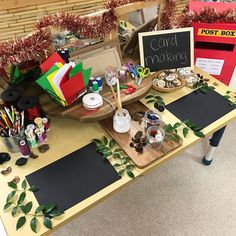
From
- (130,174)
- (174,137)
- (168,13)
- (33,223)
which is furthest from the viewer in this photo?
(168,13)

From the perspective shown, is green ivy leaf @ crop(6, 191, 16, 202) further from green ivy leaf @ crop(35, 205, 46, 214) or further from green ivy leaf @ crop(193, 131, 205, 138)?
green ivy leaf @ crop(193, 131, 205, 138)

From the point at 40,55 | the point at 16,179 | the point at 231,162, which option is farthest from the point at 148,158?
the point at 231,162

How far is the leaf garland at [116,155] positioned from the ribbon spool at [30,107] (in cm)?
25

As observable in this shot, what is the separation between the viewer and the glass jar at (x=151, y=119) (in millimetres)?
983

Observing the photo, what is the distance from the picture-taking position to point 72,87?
3.14 feet

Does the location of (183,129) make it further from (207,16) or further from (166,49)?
(207,16)

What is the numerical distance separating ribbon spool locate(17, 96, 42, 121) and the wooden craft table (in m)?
0.10

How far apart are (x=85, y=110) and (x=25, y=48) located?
0.32 metres

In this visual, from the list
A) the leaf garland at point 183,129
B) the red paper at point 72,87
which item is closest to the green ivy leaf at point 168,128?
the leaf garland at point 183,129

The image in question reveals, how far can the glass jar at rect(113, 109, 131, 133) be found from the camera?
0.96m

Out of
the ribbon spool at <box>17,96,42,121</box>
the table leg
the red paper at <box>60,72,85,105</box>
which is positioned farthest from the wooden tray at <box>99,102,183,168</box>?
the table leg

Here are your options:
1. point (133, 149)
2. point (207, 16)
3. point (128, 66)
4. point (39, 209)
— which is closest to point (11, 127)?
point (39, 209)

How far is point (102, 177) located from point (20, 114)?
1.23 feet

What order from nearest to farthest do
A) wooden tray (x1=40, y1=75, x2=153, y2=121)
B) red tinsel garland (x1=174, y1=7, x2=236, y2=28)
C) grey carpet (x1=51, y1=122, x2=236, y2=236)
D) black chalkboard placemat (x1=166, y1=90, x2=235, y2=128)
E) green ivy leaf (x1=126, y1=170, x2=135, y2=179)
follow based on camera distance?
green ivy leaf (x1=126, y1=170, x2=135, y2=179)
wooden tray (x1=40, y1=75, x2=153, y2=121)
black chalkboard placemat (x1=166, y1=90, x2=235, y2=128)
red tinsel garland (x1=174, y1=7, x2=236, y2=28)
grey carpet (x1=51, y1=122, x2=236, y2=236)
